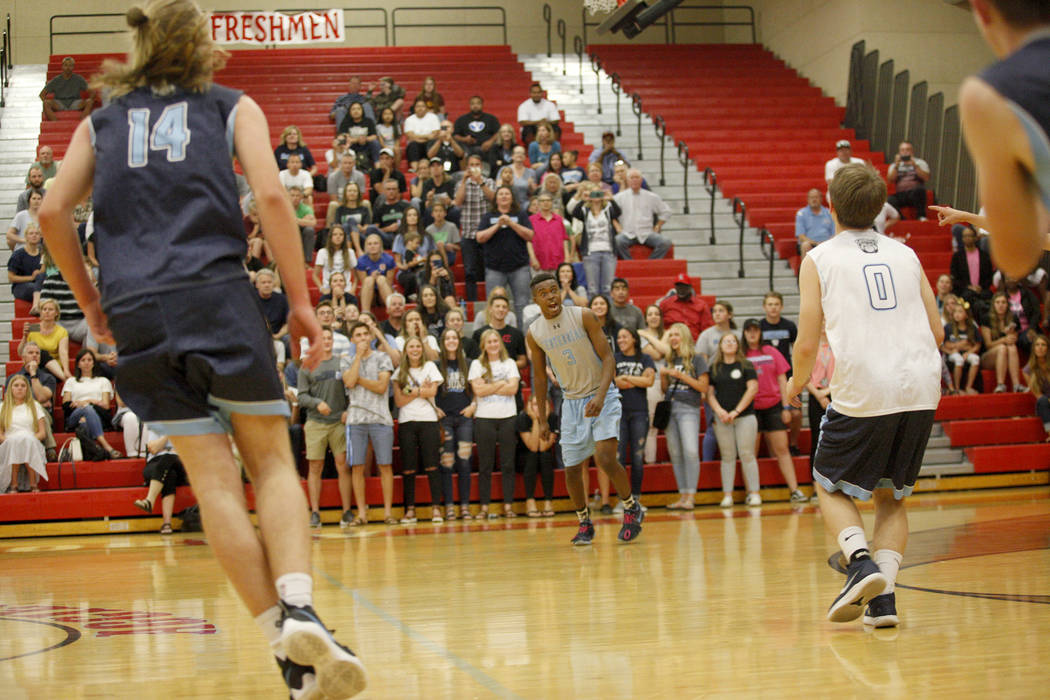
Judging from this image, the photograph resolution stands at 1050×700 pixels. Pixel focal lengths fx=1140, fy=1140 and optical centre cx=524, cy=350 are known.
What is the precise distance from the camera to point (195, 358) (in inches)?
121

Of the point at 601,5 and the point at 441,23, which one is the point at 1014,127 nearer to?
the point at 601,5

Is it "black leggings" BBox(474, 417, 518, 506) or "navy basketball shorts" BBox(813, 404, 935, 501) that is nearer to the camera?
"navy basketball shorts" BBox(813, 404, 935, 501)

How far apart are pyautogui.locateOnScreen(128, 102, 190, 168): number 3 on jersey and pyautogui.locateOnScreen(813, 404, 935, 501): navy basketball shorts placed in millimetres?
2961

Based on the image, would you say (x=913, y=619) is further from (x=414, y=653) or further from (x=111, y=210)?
(x=111, y=210)

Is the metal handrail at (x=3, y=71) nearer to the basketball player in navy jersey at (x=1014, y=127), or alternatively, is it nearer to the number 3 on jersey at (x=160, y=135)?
the number 3 on jersey at (x=160, y=135)

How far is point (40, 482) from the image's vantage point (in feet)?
39.0

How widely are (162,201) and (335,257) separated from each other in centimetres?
1072

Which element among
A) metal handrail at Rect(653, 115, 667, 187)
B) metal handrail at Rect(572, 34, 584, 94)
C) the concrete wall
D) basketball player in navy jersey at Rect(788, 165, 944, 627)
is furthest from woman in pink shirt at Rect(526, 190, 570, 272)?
the concrete wall

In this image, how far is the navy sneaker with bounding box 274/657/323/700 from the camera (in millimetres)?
3021

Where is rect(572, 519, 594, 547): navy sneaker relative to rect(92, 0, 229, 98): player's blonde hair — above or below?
below

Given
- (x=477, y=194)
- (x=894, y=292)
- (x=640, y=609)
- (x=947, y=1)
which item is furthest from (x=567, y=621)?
(x=947, y=1)

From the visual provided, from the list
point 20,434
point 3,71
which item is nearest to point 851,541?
point 20,434

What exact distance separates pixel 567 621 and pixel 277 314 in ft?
27.2

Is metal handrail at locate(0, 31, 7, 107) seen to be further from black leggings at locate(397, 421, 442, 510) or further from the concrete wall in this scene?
the concrete wall
